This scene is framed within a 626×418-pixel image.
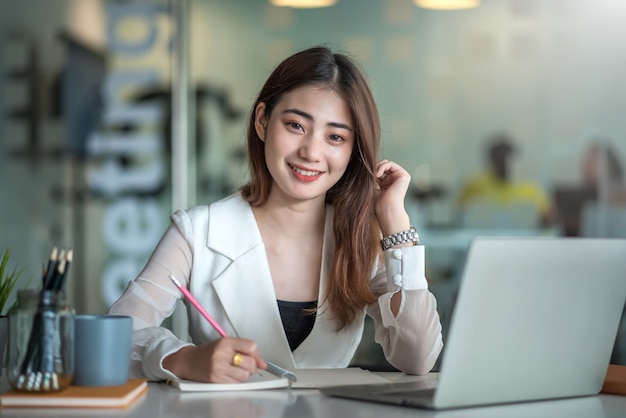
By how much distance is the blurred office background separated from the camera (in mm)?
4598

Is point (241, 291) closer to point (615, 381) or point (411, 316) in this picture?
point (411, 316)

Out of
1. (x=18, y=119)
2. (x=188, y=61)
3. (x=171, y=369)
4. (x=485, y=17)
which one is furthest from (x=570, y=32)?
(x=171, y=369)

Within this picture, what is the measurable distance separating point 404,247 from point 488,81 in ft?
8.94

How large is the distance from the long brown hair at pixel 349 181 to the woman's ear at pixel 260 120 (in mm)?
12

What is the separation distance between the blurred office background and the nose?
242 centimetres

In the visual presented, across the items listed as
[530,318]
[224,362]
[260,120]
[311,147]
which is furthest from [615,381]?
[260,120]

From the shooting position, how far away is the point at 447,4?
461cm

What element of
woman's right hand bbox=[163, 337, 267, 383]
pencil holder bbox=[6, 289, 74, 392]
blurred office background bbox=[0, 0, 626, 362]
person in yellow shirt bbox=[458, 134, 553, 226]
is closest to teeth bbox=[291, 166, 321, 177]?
woman's right hand bbox=[163, 337, 267, 383]

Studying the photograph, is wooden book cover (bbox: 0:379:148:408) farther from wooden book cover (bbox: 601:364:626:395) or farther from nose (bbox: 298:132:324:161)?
nose (bbox: 298:132:324:161)

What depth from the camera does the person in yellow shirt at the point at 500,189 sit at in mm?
4621

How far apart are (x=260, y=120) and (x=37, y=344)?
1.07 meters

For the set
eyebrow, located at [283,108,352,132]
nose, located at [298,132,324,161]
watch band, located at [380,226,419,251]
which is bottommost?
watch band, located at [380,226,419,251]

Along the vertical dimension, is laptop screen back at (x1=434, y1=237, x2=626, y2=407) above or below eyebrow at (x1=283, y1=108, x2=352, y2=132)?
below

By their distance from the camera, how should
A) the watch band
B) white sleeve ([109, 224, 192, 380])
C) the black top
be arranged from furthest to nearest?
the black top
the watch band
white sleeve ([109, 224, 192, 380])
